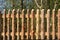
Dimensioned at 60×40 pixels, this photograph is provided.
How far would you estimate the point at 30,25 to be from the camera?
26.7 feet

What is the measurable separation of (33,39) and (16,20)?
94cm

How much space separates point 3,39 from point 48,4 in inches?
136

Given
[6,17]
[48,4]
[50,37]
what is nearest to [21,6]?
[48,4]

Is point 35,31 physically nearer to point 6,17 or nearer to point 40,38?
point 40,38

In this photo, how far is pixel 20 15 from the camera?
813cm

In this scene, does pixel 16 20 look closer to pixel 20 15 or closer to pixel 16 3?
pixel 20 15

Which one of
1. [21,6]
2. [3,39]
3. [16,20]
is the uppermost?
[21,6]

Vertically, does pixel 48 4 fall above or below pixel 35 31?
above

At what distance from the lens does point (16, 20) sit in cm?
838

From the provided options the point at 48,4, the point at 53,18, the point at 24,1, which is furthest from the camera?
the point at 24,1

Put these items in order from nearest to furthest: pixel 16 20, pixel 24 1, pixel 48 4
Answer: pixel 16 20 → pixel 48 4 → pixel 24 1

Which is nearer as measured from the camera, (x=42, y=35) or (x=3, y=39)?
(x=42, y=35)

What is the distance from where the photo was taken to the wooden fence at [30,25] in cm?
777

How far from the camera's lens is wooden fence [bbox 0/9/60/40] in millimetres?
7770
